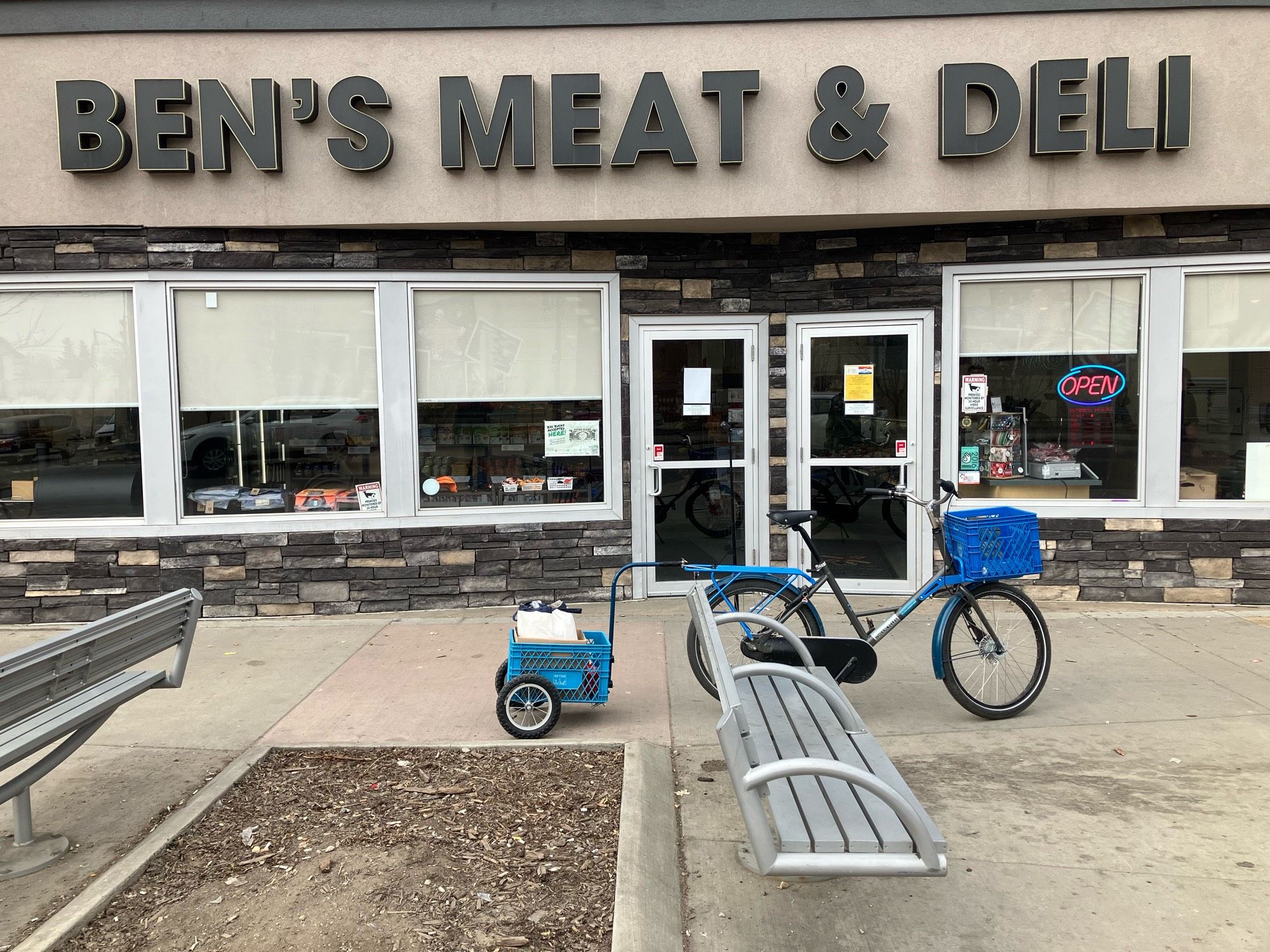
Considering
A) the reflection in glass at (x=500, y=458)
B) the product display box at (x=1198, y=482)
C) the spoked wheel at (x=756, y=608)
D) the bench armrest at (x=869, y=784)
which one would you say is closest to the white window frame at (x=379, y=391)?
the reflection in glass at (x=500, y=458)

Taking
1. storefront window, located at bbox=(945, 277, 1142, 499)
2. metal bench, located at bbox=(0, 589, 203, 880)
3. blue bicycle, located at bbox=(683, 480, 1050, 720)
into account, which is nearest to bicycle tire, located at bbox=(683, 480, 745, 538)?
storefront window, located at bbox=(945, 277, 1142, 499)

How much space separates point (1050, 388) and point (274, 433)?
6.13m

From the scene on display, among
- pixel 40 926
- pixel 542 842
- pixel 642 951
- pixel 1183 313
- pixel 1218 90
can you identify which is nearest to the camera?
pixel 642 951

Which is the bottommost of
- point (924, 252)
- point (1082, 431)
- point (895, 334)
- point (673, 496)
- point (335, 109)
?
point (673, 496)

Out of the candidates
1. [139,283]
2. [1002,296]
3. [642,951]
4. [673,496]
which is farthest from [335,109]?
[642,951]

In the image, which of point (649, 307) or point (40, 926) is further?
point (649, 307)

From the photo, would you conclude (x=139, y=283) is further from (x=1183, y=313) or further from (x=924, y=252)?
(x=1183, y=313)

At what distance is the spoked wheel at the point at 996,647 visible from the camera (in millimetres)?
4758

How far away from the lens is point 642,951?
8.95 ft

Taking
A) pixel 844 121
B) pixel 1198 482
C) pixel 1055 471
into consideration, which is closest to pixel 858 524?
pixel 1055 471

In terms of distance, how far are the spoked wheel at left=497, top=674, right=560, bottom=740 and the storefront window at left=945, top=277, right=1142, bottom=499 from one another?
4.31 meters

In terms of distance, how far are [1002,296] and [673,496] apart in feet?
10.0

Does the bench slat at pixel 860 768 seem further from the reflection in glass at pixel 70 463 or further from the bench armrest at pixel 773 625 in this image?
the reflection in glass at pixel 70 463

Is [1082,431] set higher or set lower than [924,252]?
lower
